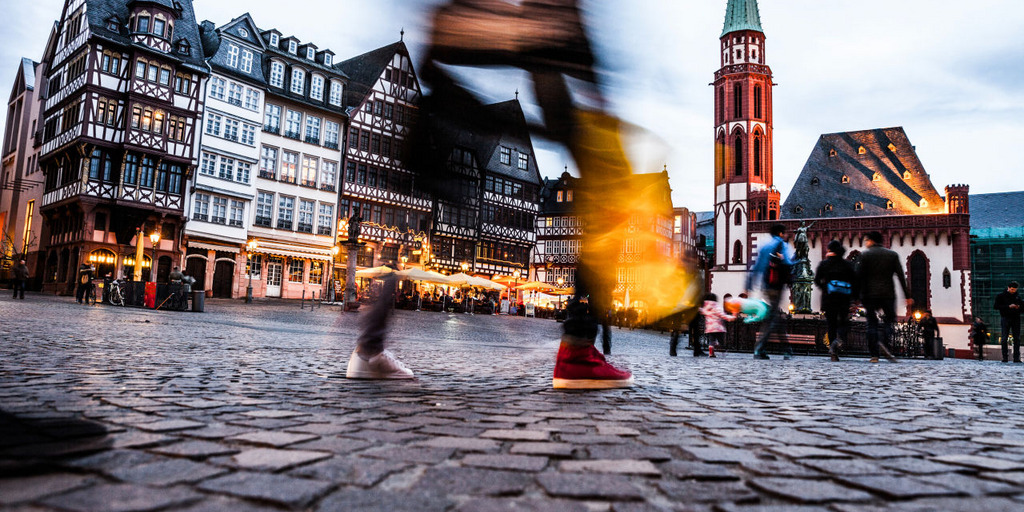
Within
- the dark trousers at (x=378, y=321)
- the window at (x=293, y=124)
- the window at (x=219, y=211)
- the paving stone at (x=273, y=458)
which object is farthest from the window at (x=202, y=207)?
the paving stone at (x=273, y=458)

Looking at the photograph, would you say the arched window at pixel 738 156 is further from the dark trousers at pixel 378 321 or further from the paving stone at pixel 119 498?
the paving stone at pixel 119 498

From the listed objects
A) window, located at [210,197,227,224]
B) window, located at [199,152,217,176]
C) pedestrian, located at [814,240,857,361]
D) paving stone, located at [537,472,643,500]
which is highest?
window, located at [199,152,217,176]

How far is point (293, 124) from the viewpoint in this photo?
39438 mm

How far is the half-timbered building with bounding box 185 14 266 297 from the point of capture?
34281 mm

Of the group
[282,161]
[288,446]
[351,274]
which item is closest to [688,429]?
[288,446]

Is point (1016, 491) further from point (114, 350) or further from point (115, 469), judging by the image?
point (114, 350)

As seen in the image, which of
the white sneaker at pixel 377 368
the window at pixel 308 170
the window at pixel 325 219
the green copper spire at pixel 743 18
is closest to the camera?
the white sneaker at pixel 377 368

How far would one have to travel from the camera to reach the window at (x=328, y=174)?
4072 cm

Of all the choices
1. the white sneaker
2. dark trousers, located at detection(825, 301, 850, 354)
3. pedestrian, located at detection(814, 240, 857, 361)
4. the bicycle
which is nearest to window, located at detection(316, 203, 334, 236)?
the bicycle

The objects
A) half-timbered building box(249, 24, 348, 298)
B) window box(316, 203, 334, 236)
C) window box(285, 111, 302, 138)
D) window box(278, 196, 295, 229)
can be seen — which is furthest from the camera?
window box(316, 203, 334, 236)

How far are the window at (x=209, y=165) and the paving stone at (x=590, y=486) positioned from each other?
121ft

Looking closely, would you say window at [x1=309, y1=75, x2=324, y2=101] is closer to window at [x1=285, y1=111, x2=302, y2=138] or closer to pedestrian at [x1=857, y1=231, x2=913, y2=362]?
window at [x1=285, y1=111, x2=302, y2=138]

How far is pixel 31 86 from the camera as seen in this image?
42469mm

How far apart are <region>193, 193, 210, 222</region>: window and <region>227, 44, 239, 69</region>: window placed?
734 centimetres
